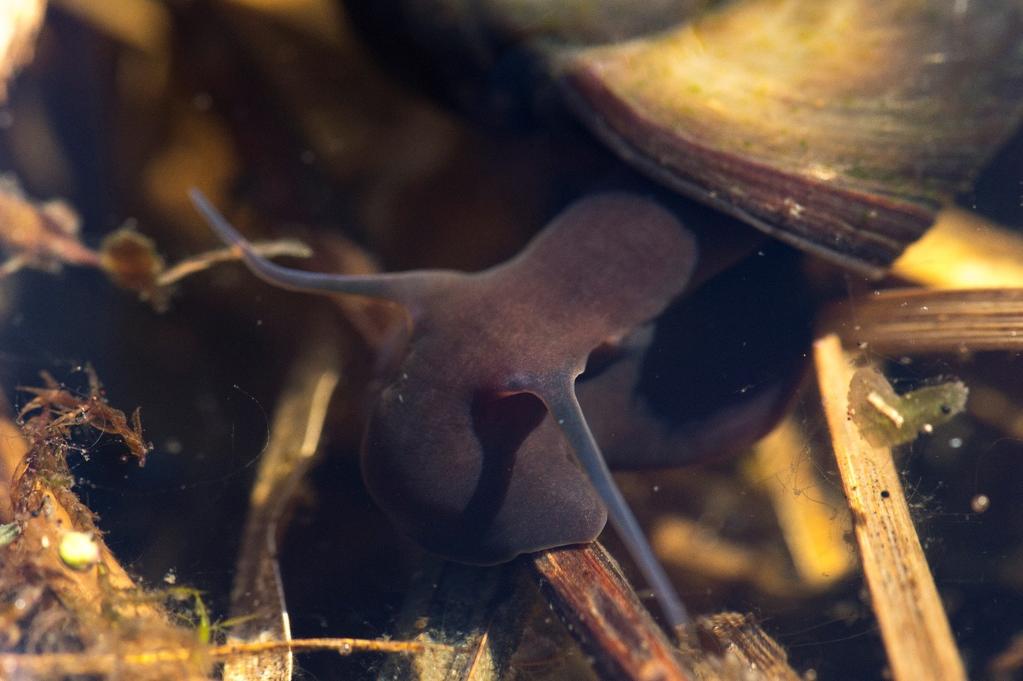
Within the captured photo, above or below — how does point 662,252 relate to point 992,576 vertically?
above

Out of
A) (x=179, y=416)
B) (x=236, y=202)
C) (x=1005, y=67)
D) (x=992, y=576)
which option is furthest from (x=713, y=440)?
(x=236, y=202)

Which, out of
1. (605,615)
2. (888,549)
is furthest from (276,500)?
(888,549)

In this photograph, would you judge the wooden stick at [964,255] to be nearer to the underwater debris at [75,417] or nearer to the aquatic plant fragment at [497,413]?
the aquatic plant fragment at [497,413]

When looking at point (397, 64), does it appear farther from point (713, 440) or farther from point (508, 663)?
point (508, 663)

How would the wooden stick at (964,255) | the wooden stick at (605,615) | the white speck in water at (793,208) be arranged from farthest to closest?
the wooden stick at (964,255), the white speck in water at (793,208), the wooden stick at (605,615)

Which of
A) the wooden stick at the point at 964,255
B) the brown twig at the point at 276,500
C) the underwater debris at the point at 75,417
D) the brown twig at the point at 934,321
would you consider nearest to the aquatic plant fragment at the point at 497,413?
the brown twig at the point at 276,500

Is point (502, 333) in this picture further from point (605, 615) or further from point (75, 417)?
point (75, 417)
